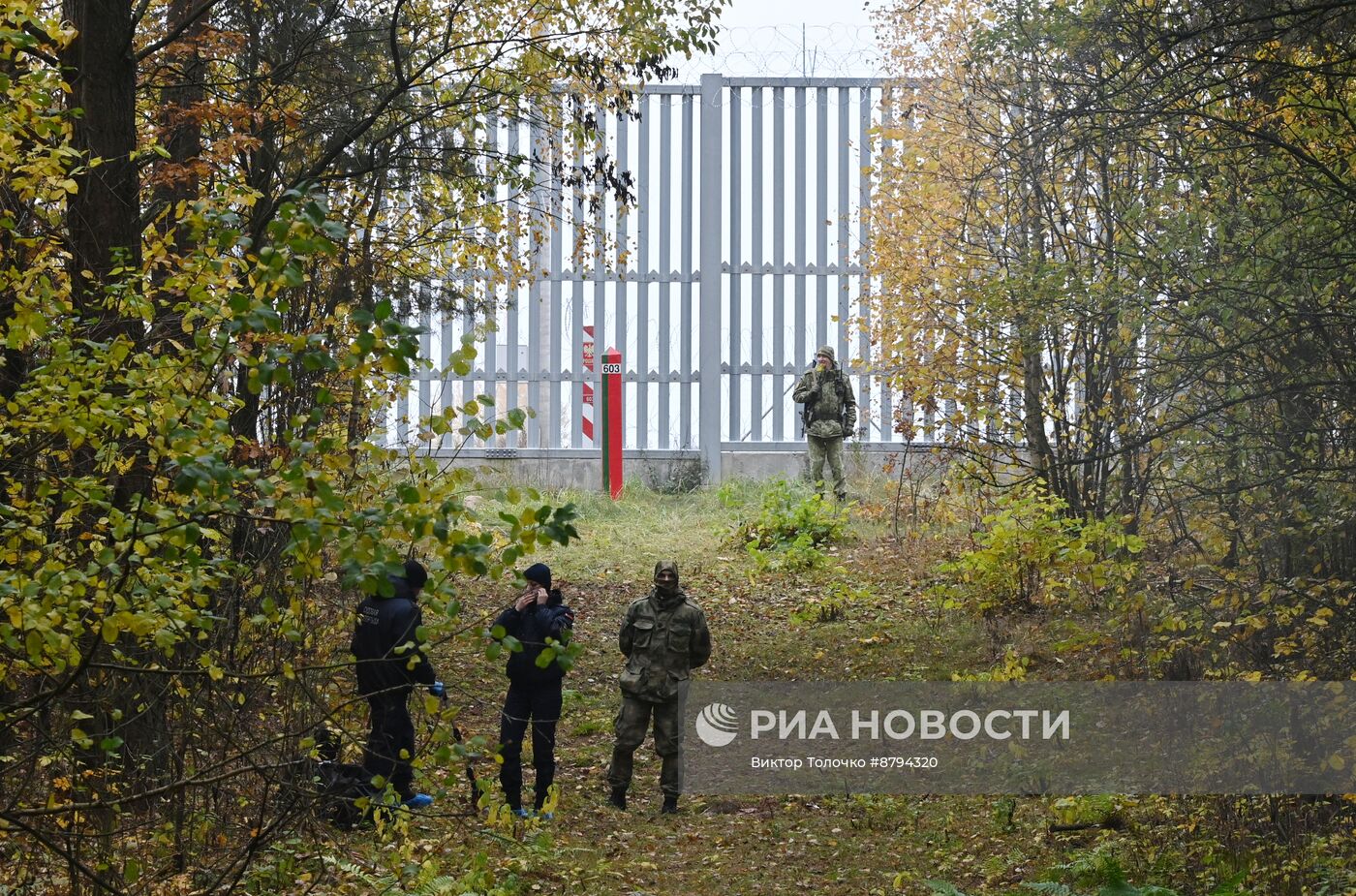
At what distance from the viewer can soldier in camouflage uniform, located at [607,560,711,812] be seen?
27.2 feet

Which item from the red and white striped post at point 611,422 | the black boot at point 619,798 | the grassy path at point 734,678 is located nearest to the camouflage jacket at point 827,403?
the grassy path at point 734,678

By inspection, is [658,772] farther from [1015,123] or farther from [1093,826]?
[1015,123]

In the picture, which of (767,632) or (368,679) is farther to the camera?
(767,632)

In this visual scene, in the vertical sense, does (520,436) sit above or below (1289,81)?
below

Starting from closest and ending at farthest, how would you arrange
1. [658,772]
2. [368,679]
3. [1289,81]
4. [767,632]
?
[1289,81] < [368,679] < [658,772] < [767,632]

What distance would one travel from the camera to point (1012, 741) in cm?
886

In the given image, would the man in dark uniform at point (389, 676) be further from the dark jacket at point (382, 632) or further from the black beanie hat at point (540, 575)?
the black beanie hat at point (540, 575)

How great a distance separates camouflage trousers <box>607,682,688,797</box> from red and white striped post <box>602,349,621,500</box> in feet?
33.4

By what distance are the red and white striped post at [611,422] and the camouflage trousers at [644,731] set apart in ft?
33.4

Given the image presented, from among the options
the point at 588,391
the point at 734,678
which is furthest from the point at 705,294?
the point at 734,678

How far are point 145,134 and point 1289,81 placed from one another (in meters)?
6.88

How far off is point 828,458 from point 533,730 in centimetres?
972

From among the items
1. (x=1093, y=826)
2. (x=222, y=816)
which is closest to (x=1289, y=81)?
(x=1093, y=826)

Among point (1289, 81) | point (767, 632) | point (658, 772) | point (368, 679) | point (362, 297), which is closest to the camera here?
point (1289, 81)
